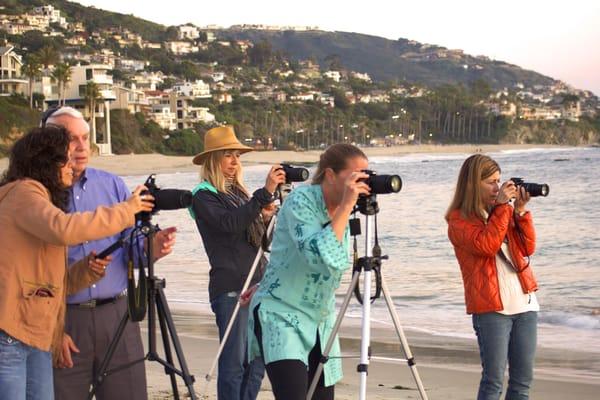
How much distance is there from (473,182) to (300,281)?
1425 mm

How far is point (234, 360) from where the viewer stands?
494 cm

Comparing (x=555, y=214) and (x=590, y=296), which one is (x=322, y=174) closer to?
(x=590, y=296)

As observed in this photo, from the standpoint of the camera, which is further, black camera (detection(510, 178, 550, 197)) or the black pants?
black camera (detection(510, 178, 550, 197))

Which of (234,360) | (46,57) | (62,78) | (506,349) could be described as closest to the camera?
(506,349)

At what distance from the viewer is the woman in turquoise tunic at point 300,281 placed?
3473mm

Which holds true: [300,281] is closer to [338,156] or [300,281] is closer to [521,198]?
[338,156]

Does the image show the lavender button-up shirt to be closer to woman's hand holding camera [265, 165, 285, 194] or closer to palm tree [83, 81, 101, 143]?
woman's hand holding camera [265, 165, 285, 194]

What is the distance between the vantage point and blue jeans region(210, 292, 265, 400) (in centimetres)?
488

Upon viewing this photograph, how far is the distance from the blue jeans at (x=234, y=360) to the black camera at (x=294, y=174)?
633mm

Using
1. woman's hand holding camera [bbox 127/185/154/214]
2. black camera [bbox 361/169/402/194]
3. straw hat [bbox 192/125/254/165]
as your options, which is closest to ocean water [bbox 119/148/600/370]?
straw hat [bbox 192/125/254/165]

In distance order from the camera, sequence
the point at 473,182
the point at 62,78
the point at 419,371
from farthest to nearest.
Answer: the point at 62,78 < the point at 419,371 < the point at 473,182

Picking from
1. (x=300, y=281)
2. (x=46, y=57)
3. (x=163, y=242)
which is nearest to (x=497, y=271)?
(x=300, y=281)

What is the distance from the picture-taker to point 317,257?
3.38 m

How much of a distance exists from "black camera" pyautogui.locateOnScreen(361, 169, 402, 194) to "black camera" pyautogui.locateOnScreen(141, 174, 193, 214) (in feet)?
2.11
